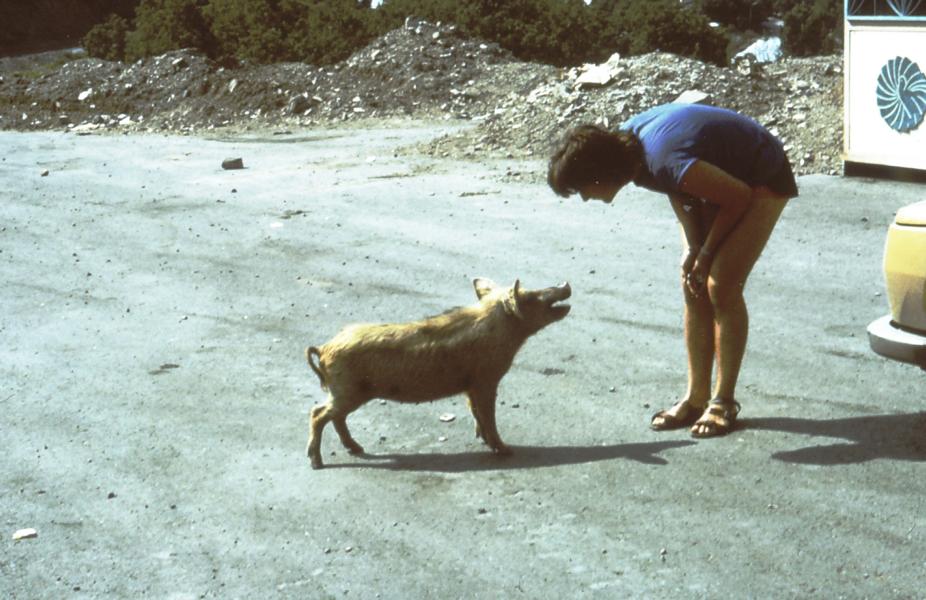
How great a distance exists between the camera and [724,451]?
20.9ft

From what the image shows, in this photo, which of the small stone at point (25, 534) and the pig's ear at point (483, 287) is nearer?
the small stone at point (25, 534)

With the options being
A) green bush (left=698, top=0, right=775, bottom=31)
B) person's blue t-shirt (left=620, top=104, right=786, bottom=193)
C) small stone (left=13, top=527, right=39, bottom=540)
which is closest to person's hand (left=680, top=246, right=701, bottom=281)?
person's blue t-shirt (left=620, top=104, right=786, bottom=193)

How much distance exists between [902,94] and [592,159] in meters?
9.08

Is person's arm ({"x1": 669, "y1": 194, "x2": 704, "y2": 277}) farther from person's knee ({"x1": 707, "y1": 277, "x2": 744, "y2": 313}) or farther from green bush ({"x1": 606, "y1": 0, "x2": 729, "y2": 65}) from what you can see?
green bush ({"x1": 606, "y1": 0, "x2": 729, "y2": 65})

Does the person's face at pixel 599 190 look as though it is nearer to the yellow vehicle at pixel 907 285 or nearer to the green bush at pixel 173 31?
the yellow vehicle at pixel 907 285

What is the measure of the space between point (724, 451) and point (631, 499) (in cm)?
70

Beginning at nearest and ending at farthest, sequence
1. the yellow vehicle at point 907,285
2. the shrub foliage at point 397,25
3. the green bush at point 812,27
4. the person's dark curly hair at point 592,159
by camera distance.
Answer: the yellow vehicle at point 907,285, the person's dark curly hair at point 592,159, the shrub foliage at point 397,25, the green bush at point 812,27

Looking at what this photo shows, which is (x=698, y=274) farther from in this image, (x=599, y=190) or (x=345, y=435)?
(x=345, y=435)

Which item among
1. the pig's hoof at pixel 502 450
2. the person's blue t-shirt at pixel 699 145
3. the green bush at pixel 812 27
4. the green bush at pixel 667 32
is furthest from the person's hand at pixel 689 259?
the green bush at pixel 812 27

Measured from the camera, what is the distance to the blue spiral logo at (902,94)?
45.8 ft

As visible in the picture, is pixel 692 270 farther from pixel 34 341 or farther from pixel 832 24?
pixel 832 24

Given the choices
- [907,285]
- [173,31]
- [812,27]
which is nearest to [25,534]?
[907,285]

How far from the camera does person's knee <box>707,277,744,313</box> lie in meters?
6.37

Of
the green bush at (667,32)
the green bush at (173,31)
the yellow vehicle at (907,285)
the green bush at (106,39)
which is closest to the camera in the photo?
the yellow vehicle at (907,285)
